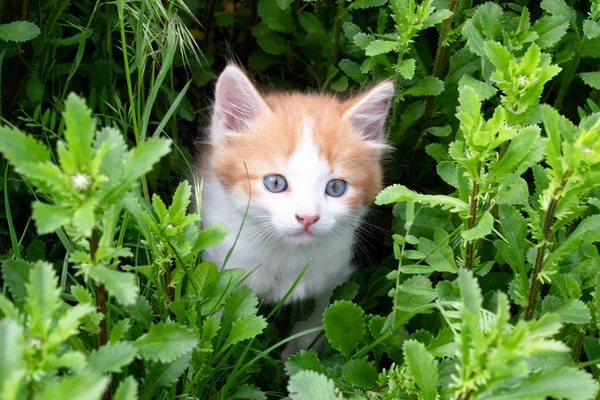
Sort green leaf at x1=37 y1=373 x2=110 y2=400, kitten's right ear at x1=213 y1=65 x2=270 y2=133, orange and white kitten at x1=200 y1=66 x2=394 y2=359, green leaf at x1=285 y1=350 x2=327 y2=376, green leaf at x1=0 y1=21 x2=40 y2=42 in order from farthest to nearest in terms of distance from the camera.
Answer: kitten's right ear at x1=213 y1=65 x2=270 y2=133
orange and white kitten at x1=200 y1=66 x2=394 y2=359
green leaf at x1=0 y1=21 x2=40 y2=42
green leaf at x1=285 y1=350 x2=327 y2=376
green leaf at x1=37 y1=373 x2=110 y2=400

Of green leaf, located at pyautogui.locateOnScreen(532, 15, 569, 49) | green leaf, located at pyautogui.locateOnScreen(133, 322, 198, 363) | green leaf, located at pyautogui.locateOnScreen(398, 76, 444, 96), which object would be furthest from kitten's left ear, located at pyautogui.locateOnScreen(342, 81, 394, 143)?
green leaf, located at pyautogui.locateOnScreen(133, 322, 198, 363)

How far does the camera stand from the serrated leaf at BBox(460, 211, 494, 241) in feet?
4.42

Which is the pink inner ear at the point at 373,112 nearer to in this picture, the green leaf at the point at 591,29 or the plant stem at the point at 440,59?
the plant stem at the point at 440,59

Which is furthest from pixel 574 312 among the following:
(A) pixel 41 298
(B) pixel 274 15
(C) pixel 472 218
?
(B) pixel 274 15

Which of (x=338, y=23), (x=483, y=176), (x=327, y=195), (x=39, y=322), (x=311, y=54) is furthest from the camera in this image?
(x=311, y=54)

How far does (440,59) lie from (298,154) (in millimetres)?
665

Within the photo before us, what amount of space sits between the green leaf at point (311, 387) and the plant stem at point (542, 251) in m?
0.55

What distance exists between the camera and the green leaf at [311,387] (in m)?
1.12

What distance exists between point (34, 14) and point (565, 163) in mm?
1731

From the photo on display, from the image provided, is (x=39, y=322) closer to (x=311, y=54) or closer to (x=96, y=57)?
(x=96, y=57)

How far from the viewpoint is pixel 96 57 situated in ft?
8.14

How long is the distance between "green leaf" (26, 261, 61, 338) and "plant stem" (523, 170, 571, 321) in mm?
887

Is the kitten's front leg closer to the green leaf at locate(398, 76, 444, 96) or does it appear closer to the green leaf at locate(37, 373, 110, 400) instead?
the green leaf at locate(398, 76, 444, 96)

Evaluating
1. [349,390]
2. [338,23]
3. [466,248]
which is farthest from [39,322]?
[338,23]
